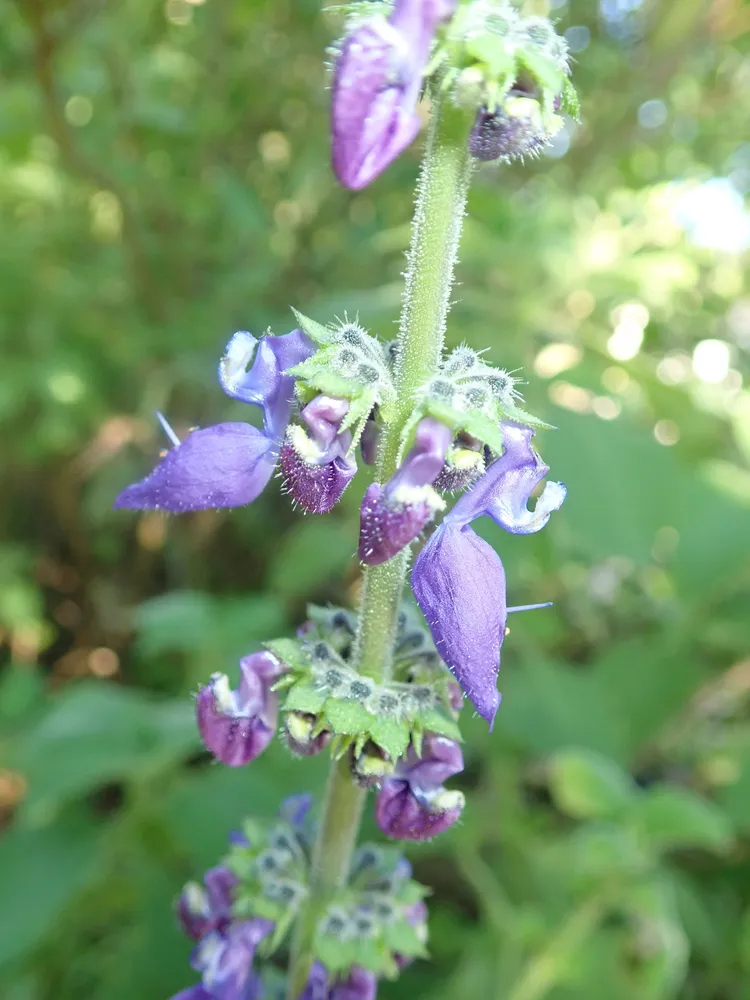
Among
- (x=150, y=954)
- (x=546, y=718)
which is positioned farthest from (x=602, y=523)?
(x=150, y=954)

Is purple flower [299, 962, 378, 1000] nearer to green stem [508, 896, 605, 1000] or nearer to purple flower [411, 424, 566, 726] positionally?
purple flower [411, 424, 566, 726]

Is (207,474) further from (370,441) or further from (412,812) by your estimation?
(412,812)

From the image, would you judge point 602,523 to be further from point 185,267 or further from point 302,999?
point 185,267

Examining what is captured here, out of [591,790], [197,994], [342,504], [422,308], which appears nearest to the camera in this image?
[422,308]

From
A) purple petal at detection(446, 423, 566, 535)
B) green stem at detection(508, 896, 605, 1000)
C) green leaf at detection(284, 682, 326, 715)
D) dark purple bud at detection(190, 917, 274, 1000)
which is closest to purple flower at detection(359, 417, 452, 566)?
purple petal at detection(446, 423, 566, 535)

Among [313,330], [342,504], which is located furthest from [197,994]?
[342,504]
